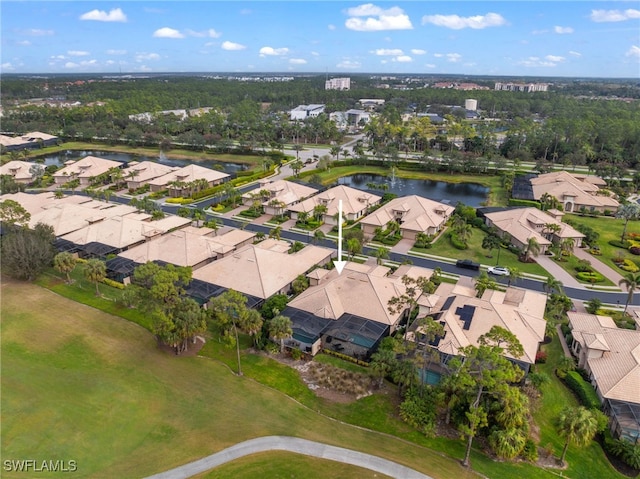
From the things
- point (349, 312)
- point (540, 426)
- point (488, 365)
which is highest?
point (488, 365)

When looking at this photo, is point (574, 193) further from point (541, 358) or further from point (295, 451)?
point (295, 451)

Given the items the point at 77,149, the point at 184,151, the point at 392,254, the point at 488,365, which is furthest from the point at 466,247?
the point at 77,149

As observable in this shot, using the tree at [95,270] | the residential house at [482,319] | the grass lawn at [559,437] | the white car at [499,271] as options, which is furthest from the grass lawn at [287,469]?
the white car at [499,271]

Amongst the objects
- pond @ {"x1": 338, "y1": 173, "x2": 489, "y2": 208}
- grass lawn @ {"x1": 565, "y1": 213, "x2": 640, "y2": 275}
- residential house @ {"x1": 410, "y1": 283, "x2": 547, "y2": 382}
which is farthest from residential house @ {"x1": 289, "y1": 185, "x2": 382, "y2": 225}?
grass lawn @ {"x1": 565, "y1": 213, "x2": 640, "y2": 275}

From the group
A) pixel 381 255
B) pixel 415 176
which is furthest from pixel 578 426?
pixel 415 176

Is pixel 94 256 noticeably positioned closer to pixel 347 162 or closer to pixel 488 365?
pixel 488 365
